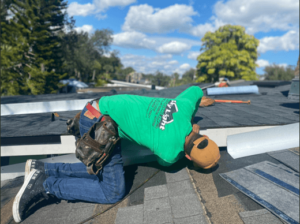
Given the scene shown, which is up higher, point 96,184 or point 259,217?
point 259,217

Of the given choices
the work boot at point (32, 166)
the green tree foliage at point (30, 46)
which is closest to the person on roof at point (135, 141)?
the work boot at point (32, 166)

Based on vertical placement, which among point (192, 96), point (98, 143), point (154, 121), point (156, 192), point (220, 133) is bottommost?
point (156, 192)

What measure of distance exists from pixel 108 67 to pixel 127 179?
165ft

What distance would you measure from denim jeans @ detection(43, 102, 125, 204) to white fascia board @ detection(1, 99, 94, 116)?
221 cm

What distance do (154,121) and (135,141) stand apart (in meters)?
0.32

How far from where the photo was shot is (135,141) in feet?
6.91

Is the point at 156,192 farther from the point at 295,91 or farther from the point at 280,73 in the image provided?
the point at 280,73

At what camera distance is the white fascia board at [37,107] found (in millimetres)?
4188

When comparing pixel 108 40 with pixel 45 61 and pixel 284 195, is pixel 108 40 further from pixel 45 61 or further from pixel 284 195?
pixel 284 195

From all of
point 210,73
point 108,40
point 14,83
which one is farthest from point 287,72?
point 14,83

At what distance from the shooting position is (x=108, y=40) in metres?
47.2

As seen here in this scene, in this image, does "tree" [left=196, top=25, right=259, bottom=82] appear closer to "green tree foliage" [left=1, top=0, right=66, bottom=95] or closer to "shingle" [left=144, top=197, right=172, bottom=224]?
"green tree foliage" [left=1, top=0, right=66, bottom=95]

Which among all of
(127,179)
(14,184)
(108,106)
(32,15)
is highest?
(32,15)

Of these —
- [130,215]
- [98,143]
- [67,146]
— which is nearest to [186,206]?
[130,215]
